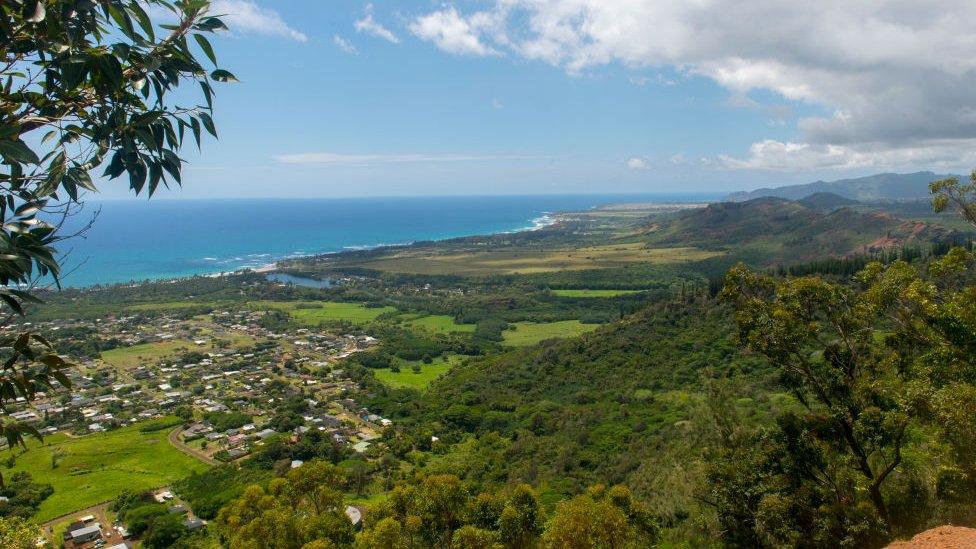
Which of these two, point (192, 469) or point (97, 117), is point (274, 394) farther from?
point (97, 117)

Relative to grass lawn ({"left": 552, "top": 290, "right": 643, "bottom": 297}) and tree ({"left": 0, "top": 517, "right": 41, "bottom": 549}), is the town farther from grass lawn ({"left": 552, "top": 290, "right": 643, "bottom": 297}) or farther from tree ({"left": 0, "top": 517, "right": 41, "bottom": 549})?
grass lawn ({"left": 552, "top": 290, "right": 643, "bottom": 297})

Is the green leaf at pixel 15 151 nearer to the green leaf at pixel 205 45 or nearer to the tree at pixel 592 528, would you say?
the green leaf at pixel 205 45

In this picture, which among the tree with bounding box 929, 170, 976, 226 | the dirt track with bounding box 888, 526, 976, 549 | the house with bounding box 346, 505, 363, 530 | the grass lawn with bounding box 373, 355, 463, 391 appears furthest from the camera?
the grass lawn with bounding box 373, 355, 463, 391

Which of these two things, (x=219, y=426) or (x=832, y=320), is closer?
(x=832, y=320)

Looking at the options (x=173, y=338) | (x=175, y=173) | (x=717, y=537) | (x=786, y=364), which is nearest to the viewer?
(x=175, y=173)

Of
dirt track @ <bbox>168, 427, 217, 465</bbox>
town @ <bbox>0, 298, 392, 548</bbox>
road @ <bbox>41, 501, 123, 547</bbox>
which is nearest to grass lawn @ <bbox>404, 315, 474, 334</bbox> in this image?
town @ <bbox>0, 298, 392, 548</bbox>

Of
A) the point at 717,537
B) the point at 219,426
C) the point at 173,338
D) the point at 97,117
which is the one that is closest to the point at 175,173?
the point at 97,117
